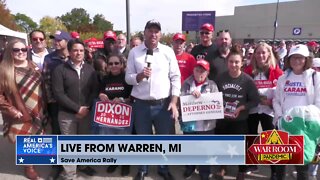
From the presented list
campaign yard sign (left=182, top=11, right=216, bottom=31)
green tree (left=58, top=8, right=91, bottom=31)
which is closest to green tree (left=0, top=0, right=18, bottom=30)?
campaign yard sign (left=182, top=11, right=216, bottom=31)

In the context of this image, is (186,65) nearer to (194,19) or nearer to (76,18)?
(194,19)

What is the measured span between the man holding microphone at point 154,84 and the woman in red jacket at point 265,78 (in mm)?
1200

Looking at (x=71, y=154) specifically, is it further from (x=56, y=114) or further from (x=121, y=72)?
(x=121, y=72)

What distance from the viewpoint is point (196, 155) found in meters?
4.43

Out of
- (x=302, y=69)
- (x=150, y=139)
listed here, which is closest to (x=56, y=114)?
(x=150, y=139)

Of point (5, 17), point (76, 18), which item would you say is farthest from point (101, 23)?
point (5, 17)

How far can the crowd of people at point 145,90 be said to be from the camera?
15.2ft

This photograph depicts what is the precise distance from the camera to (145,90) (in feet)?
15.4

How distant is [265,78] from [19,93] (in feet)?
11.3

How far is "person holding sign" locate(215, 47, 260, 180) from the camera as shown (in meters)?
4.77

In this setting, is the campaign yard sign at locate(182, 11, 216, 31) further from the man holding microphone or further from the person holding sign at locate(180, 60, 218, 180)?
the man holding microphone

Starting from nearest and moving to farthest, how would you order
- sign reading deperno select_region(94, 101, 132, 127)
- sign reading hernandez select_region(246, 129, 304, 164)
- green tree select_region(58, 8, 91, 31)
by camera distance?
sign reading hernandez select_region(246, 129, 304, 164) < sign reading deperno select_region(94, 101, 132, 127) < green tree select_region(58, 8, 91, 31)

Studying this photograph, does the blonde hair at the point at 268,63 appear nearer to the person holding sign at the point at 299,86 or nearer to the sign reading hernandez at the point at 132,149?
Answer: the person holding sign at the point at 299,86

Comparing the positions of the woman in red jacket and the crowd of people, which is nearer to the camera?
the crowd of people
